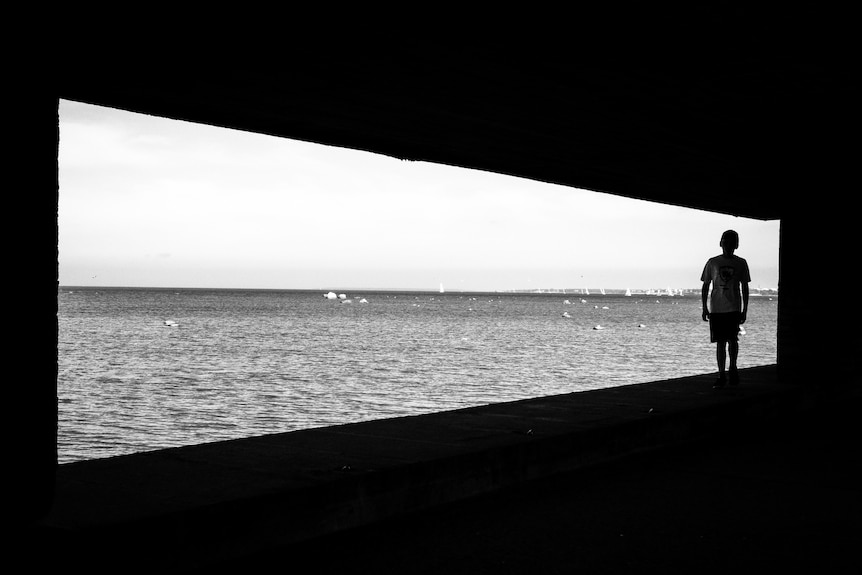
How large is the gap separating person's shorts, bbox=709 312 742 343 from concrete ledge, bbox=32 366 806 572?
6.33 ft

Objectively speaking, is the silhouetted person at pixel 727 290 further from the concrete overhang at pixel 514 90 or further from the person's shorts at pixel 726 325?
the concrete overhang at pixel 514 90

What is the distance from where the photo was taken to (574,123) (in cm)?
878

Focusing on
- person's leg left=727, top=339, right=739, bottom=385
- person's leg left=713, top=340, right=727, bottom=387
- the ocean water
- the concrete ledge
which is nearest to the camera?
the concrete ledge

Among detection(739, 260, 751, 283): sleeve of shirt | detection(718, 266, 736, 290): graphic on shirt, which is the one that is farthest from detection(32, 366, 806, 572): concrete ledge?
detection(739, 260, 751, 283): sleeve of shirt

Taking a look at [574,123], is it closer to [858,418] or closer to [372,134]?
[372,134]

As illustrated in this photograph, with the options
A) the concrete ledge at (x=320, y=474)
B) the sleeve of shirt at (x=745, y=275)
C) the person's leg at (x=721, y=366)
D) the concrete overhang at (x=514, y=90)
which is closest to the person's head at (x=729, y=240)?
the sleeve of shirt at (x=745, y=275)

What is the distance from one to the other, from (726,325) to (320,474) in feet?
25.7

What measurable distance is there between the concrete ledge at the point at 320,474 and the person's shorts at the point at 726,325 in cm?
193

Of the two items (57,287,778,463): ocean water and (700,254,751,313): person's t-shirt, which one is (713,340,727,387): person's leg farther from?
(57,287,778,463): ocean water

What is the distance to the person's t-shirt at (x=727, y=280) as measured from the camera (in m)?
12.2

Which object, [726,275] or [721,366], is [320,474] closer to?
[726,275]

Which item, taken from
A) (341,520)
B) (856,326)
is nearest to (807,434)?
(856,326)

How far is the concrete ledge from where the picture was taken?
4902 millimetres

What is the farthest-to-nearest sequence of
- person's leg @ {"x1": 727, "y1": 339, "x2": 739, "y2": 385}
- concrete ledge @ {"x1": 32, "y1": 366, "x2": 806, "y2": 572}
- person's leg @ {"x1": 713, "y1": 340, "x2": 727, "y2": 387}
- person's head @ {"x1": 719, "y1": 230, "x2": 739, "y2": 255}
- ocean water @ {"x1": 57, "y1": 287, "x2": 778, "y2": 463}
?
ocean water @ {"x1": 57, "y1": 287, "x2": 778, "y2": 463}
person's leg @ {"x1": 727, "y1": 339, "x2": 739, "y2": 385}
person's leg @ {"x1": 713, "y1": 340, "x2": 727, "y2": 387}
person's head @ {"x1": 719, "y1": 230, "x2": 739, "y2": 255}
concrete ledge @ {"x1": 32, "y1": 366, "x2": 806, "y2": 572}
